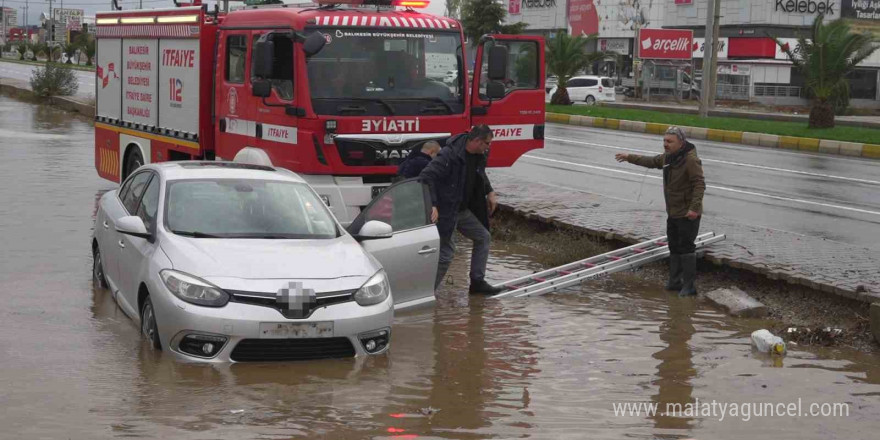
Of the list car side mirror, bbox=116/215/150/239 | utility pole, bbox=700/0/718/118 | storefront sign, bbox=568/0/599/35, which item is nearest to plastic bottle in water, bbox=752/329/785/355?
car side mirror, bbox=116/215/150/239

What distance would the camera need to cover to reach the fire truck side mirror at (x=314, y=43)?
10859mm

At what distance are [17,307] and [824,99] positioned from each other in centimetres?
2663

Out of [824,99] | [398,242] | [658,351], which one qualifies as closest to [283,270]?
[398,242]

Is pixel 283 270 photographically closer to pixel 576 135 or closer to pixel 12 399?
pixel 12 399

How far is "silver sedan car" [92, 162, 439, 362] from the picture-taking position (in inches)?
269

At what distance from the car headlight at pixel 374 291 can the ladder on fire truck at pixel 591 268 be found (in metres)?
2.49

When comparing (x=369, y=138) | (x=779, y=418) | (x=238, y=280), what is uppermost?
(x=369, y=138)

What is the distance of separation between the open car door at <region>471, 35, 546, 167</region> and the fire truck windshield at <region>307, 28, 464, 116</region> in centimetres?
38

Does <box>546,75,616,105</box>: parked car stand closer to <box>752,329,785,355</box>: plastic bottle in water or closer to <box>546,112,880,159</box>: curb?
<box>546,112,880,159</box>: curb

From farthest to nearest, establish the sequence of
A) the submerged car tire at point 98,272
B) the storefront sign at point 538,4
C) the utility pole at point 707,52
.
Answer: the storefront sign at point 538,4
the utility pole at point 707,52
the submerged car tire at point 98,272

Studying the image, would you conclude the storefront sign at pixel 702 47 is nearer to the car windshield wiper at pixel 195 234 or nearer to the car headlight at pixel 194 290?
the car windshield wiper at pixel 195 234

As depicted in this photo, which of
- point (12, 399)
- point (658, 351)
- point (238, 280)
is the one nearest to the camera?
point (12, 399)

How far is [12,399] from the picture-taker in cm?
625

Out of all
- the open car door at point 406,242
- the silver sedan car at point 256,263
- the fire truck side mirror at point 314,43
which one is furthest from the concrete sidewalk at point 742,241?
the fire truck side mirror at point 314,43
